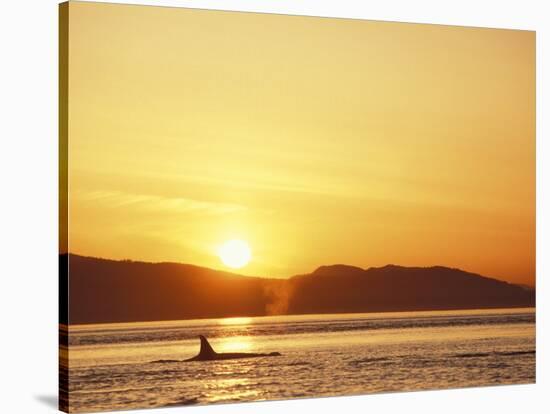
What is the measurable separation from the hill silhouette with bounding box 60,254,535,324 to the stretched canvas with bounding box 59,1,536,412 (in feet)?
0.05

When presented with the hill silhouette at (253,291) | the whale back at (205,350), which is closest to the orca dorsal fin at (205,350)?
the whale back at (205,350)

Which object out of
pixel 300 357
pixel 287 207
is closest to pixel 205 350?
pixel 300 357

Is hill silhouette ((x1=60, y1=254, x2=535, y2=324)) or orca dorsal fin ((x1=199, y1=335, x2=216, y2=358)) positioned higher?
hill silhouette ((x1=60, y1=254, x2=535, y2=324))

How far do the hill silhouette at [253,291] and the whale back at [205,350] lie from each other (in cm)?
20

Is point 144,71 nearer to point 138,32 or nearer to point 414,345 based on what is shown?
point 138,32

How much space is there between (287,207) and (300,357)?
4.06 ft

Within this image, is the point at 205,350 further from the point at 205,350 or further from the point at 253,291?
the point at 253,291

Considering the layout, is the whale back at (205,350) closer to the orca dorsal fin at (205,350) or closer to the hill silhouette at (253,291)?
the orca dorsal fin at (205,350)

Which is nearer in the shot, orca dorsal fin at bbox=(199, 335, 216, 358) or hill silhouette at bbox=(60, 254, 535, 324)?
hill silhouette at bbox=(60, 254, 535, 324)

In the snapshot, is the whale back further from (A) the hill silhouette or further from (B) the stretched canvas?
(A) the hill silhouette

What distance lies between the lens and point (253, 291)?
11.6 m

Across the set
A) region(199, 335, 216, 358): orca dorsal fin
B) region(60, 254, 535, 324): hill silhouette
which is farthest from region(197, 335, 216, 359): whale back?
region(60, 254, 535, 324): hill silhouette

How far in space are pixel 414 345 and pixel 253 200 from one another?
1.97 meters

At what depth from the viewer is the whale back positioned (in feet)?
37.3
